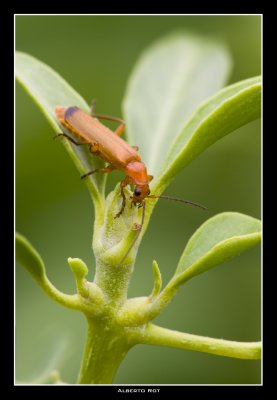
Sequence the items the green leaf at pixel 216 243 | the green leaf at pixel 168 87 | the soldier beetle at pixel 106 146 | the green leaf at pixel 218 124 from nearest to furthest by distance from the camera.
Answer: the green leaf at pixel 216 243, the green leaf at pixel 218 124, the soldier beetle at pixel 106 146, the green leaf at pixel 168 87

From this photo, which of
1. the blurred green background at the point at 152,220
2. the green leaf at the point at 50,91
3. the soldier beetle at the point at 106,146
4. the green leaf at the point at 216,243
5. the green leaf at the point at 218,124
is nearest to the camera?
the green leaf at the point at 216,243

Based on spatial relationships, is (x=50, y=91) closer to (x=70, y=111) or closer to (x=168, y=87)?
(x=70, y=111)

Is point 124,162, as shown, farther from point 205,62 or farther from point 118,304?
point 118,304

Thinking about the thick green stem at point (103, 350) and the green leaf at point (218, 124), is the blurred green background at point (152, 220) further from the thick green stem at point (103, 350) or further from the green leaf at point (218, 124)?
the green leaf at point (218, 124)

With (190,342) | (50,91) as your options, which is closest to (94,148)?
(50,91)

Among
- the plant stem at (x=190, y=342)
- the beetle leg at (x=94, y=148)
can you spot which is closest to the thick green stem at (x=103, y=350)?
the plant stem at (x=190, y=342)

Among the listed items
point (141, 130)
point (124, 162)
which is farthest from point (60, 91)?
point (124, 162)
